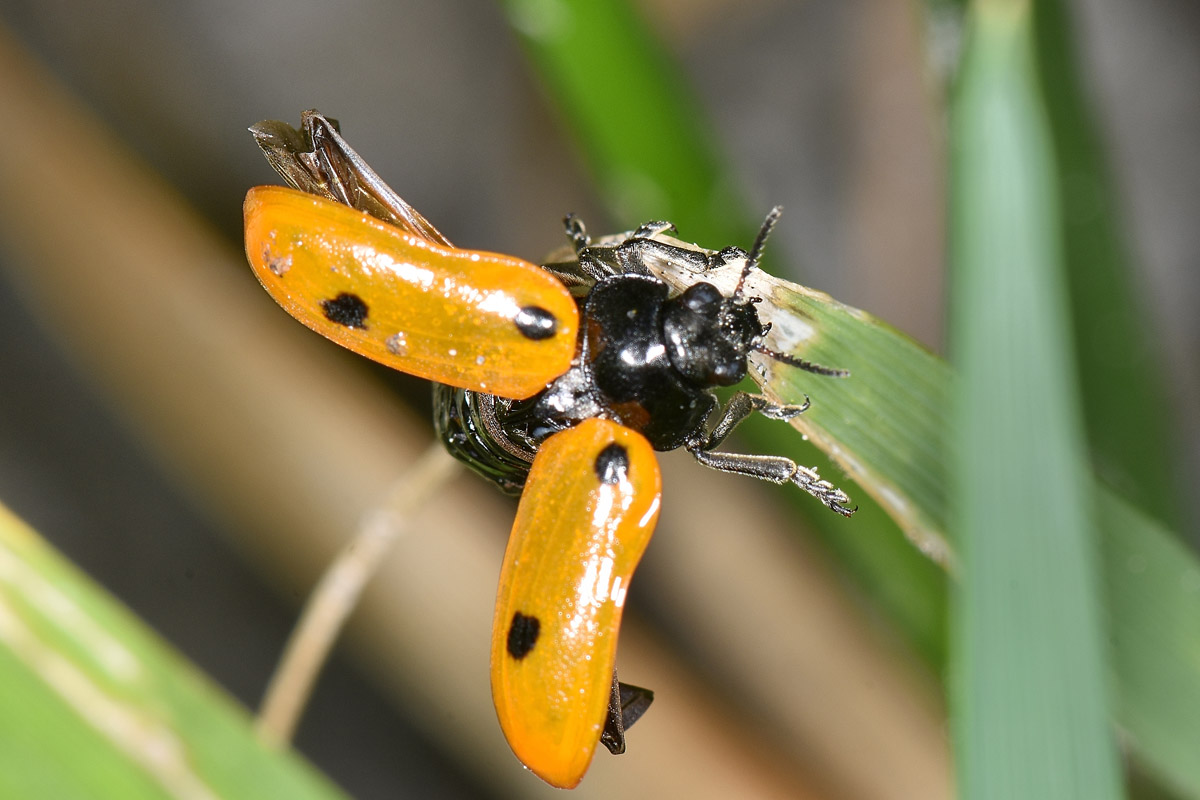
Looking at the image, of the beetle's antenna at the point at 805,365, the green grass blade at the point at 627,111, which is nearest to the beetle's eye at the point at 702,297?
the beetle's antenna at the point at 805,365

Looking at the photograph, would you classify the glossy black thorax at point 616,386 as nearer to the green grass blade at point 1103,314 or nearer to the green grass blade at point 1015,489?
the green grass blade at point 1015,489

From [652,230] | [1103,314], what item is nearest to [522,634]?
[652,230]

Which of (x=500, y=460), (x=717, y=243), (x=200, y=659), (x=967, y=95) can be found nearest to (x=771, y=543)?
(x=717, y=243)

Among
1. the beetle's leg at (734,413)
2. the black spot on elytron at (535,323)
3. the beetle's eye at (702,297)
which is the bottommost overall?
the beetle's leg at (734,413)

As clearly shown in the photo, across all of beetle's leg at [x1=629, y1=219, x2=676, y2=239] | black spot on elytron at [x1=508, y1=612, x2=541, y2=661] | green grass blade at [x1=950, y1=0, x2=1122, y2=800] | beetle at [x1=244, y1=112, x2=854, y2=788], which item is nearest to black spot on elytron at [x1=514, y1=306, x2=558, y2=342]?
beetle at [x1=244, y1=112, x2=854, y2=788]

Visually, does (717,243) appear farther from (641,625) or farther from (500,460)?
(641,625)

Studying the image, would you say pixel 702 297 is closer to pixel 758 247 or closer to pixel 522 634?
pixel 758 247
